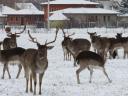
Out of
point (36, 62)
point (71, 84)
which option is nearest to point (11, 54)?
point (71, 84)

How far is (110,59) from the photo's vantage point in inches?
1129

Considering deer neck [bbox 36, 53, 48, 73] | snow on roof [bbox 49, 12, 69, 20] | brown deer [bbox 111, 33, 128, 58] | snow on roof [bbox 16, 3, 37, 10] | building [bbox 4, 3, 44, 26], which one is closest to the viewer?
deer neck [bbox 36, 53, 48, 73]

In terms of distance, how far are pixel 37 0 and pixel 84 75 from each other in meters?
161

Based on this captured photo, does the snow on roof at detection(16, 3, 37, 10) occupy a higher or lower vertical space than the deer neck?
lower

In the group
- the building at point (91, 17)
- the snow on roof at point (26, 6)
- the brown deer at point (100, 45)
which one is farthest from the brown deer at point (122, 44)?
the snow on roof at point (26, 6)

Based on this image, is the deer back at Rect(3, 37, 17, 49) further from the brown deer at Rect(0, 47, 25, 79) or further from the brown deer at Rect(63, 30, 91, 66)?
the brown deer at Rect(0, 47, 25, 79)

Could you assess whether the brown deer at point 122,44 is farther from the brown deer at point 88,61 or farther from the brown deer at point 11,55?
the brown deer at point 88,61

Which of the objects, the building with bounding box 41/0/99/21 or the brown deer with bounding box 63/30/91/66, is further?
the building with bounding box 41/0/99/21

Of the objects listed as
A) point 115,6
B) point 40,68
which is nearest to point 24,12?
point 115,6

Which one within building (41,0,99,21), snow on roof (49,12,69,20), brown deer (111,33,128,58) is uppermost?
brown deer (111,33,128,58)

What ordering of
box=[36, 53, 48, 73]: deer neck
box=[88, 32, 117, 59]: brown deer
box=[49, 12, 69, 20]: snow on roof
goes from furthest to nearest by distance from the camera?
1. box=[49, 12, 69, 20]: snow on roof
2. box=[88, 32, 117, 59]: brown deer
3. box=[36, 53, 48, 73]: deer neck

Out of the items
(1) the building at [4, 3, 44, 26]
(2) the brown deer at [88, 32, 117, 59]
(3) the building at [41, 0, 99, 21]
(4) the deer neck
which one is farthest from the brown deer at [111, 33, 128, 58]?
(1) the building at [4, 3, 44, 26]

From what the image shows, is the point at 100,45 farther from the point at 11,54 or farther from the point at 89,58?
the point at 89,58

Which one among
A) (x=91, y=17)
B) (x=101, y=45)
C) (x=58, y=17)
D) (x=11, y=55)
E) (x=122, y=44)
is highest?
(x=11, y=55)
